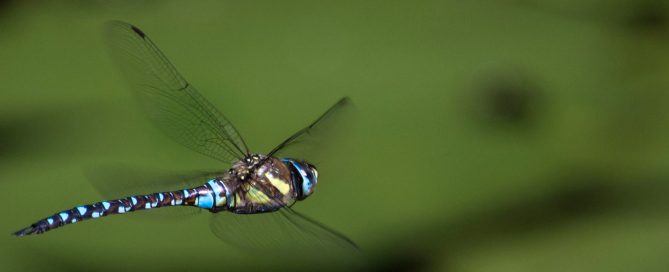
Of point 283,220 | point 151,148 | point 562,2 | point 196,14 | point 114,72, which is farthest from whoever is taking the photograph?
point 562,2

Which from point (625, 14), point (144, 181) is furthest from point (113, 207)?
point (625, 14)

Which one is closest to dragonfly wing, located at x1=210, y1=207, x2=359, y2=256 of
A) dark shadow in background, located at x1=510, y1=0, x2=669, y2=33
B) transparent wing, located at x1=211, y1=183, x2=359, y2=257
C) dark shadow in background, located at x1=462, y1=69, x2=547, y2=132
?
transparent wing, located at x1=211, y1=183, x2=359, y2=257

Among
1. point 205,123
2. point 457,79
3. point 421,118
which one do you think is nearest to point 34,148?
point 205,123

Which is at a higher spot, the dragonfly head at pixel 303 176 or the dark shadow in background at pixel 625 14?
the dark shadow in background at pixel 625 14

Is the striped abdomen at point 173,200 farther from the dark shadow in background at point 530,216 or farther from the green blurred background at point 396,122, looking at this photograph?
the dark shadow in background at point 530,216

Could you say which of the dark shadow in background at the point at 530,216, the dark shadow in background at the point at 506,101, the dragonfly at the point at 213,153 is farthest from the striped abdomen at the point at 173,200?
the dark shadow in background at the point at 506,101

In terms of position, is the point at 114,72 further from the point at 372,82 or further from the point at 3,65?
the point at 372,82
